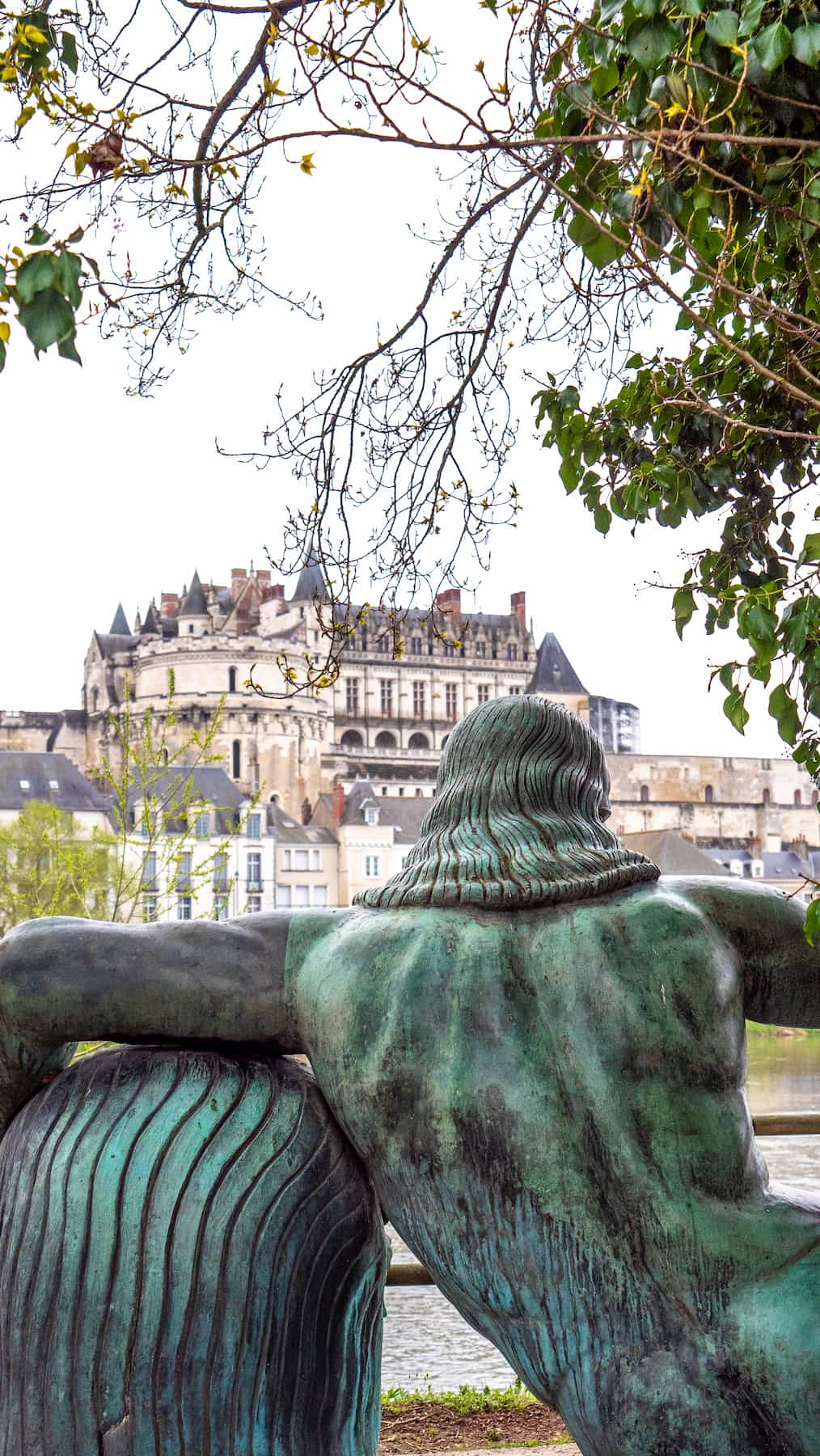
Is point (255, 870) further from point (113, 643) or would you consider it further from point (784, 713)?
point (784, 713)

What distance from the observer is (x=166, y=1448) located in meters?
1.81

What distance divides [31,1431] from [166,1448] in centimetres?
16

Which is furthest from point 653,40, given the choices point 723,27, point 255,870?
point 255,870

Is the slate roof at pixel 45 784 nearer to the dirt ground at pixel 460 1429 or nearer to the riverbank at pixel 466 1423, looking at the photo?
the riverbank at pixel 466 1423

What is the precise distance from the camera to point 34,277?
1.82 m

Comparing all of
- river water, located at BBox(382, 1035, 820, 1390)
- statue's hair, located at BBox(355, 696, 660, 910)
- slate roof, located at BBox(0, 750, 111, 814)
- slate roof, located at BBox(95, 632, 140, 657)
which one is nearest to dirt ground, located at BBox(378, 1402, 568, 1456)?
river water, located at BBox(382, 1035, 820, 1390)

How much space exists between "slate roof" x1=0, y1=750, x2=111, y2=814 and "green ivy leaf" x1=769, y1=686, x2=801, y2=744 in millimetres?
45320

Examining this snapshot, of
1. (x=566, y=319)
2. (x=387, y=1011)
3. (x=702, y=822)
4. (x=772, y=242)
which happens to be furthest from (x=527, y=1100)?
(x=702, y=822)

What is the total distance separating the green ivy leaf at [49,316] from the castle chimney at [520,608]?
71.5 metres

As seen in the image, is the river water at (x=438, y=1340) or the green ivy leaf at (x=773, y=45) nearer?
the green ivy leaf at (x=773, y=45)

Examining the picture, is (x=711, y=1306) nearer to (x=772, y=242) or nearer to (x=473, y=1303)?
(x=473, y=1303)

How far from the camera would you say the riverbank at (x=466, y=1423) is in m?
4.22

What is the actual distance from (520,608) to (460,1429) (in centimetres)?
7008

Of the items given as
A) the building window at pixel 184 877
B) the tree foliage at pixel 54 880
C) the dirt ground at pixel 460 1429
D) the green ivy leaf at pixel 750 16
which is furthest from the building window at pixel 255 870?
the green ivy leaf at pixel 750 16
